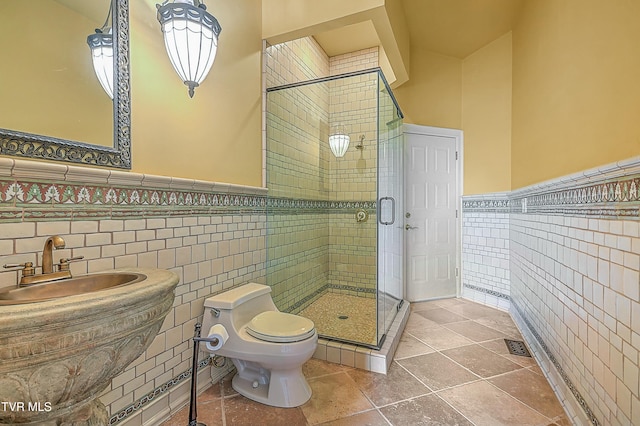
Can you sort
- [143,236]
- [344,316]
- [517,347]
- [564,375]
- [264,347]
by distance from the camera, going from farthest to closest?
[344,316] → [517,347] → [564,375] → [264,347] → [143,236]

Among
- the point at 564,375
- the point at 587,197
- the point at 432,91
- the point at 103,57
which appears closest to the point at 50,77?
the point at 103,57

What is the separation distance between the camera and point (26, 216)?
1.02 meters

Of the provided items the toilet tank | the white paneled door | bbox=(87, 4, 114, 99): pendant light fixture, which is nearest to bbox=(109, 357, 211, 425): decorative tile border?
the toilet tank

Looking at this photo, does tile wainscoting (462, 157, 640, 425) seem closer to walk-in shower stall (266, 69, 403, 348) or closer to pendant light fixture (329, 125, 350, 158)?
walk-in shower stall (266, 69, 403, 348)

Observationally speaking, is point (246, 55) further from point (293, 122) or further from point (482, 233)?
point (482, 233)

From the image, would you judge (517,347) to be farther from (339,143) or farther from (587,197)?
(339,143)

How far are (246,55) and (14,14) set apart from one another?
4.37 feet

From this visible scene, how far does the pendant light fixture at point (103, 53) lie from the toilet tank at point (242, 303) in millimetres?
1161

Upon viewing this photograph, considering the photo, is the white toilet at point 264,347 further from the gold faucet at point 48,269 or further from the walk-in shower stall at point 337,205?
the gold faucet at point 48,269

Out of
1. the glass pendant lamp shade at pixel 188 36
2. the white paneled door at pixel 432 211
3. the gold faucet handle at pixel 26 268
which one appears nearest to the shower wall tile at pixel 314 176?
the white paneled door at pixel 432 211

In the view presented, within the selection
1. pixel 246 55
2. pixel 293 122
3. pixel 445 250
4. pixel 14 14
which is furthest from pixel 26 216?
pixel 445 250

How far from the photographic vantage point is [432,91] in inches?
140

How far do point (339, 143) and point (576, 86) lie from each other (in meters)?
1.89

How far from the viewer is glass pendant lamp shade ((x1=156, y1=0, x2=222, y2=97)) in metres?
1.38
